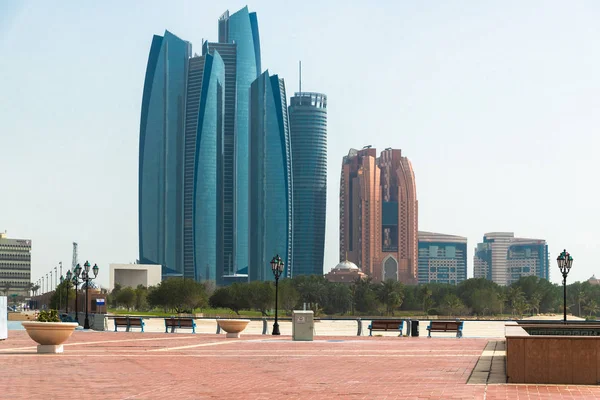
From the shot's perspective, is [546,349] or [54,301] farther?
[54,301]

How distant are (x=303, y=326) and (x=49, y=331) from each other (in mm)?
12323

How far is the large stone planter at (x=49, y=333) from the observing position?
2722cm

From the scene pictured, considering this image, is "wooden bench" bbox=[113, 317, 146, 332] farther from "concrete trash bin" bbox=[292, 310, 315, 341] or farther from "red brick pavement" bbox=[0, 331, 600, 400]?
"red brick pavement" bbox=[0, 331, 600, 400]

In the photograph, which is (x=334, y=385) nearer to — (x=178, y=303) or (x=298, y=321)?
(x=298, y=321)

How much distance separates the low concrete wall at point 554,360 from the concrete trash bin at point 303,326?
19411 millimetres

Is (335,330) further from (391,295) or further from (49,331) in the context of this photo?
(391,295)

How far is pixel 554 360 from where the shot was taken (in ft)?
58.1

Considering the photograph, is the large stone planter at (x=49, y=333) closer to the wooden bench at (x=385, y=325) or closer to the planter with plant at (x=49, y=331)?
the planter with plant at (x=49, y=331)

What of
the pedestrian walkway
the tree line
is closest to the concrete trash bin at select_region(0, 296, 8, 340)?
the pedestrian walkway

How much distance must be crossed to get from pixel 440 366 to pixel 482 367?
3.65ft

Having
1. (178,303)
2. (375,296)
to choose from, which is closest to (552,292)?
(375,296)

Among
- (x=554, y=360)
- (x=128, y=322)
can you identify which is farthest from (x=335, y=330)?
(x=554, y=360)

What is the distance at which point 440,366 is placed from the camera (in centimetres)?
2258

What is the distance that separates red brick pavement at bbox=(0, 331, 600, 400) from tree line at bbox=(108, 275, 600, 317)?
12527 centimetres
